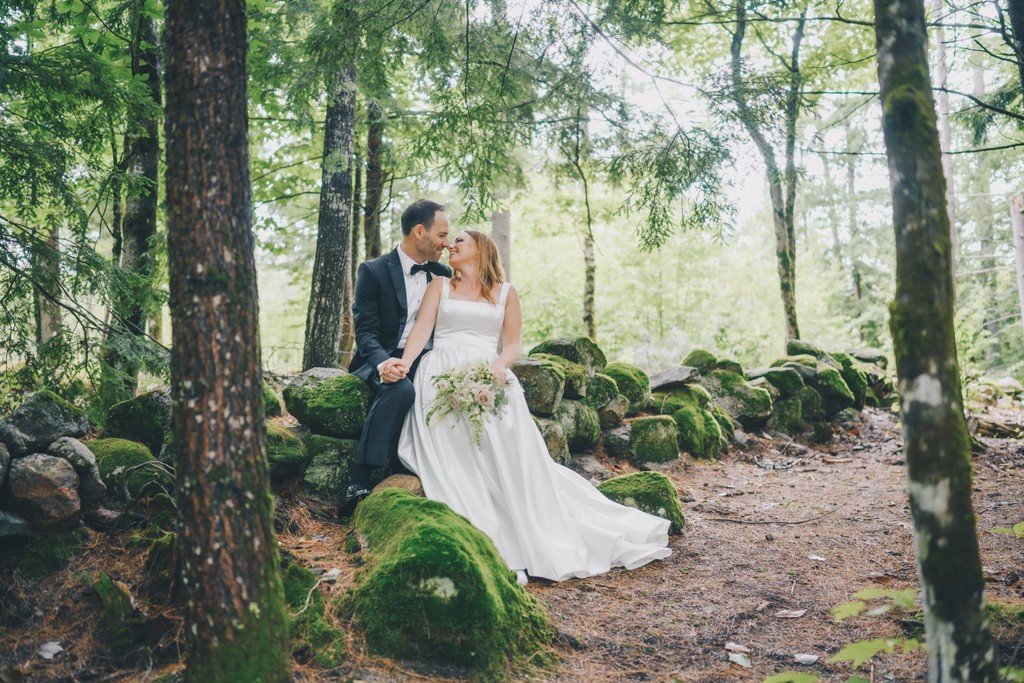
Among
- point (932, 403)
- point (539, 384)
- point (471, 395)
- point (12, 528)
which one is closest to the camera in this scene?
point (932, 403)

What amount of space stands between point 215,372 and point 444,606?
1.49 metres

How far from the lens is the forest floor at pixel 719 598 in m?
2.88

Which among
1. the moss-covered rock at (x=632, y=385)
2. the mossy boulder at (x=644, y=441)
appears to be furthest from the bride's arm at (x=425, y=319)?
the moss-covered rock at (x=632, y=385)

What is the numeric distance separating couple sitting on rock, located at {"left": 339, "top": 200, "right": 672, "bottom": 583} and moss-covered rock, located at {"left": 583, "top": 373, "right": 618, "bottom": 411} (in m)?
2.59

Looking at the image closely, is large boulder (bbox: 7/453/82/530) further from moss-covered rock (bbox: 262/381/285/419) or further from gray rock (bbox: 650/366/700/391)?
gray rock (bbox: 650/366/700/391)

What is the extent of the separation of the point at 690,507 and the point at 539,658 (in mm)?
3344

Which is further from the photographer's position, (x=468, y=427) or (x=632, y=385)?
(x=632, y=385)

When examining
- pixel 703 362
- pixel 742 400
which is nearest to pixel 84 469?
pixel 742 400

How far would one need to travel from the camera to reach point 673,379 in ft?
29.5

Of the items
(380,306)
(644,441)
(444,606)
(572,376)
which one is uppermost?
(380,306)

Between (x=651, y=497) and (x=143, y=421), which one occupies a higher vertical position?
(x=143, y=421)

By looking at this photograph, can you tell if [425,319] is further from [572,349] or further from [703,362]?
[703,362]

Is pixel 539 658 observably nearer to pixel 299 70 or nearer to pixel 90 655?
pixel 90 655

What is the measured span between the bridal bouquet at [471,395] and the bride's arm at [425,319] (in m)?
0.42
